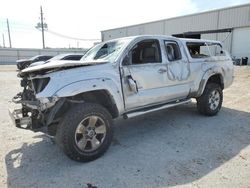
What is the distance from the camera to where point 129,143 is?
4.86m

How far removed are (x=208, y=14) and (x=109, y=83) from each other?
29.4 m

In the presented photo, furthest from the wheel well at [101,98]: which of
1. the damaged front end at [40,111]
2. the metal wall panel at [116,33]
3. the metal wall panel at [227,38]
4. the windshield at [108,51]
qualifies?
the metal wall panel at [116,33]

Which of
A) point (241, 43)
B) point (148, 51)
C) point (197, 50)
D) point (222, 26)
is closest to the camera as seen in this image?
point (148, 51)

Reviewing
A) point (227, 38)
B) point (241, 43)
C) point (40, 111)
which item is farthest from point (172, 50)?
point (227, 38)

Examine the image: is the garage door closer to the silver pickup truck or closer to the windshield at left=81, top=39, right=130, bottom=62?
the silver pickup truck

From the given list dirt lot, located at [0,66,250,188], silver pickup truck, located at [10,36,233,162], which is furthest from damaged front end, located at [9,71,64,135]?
dirt lot, located at [0,66,250,188]

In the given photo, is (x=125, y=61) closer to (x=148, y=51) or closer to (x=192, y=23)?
(x=148, y=51)

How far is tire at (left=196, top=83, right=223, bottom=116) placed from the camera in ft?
21.1

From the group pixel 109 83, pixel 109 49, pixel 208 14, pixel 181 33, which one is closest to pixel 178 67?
pixel 109 49

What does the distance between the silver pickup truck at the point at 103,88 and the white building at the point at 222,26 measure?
78.3 feet

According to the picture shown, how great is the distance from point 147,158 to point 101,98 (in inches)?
50.8

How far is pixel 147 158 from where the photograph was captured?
415 cm

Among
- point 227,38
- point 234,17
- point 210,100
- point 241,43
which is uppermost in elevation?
point 234,17

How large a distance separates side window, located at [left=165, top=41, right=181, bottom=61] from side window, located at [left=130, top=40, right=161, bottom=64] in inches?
11.6
